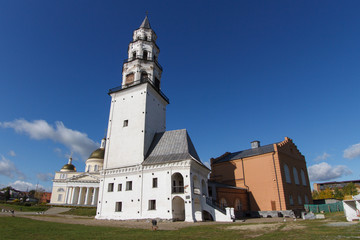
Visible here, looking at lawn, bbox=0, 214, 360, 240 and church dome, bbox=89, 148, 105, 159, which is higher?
church dome, bbox=89, 148, 105, 159

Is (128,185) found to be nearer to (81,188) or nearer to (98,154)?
(81,188)

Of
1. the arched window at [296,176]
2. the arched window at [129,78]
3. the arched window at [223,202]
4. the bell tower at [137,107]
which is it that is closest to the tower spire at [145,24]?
the bell tower at [137,107]

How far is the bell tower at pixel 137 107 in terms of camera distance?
28.2 meters

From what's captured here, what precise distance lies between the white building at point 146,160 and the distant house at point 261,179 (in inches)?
252

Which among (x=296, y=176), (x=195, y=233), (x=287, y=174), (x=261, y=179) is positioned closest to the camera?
(x=195, y=233)

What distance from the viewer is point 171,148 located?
88.9ft

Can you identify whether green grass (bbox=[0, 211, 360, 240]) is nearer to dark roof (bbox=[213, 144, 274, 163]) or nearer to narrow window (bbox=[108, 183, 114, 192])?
narrow window (bbox=[108, 183, 114, 192])

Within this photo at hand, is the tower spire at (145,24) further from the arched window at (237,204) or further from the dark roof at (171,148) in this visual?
the arched window at (237,204)

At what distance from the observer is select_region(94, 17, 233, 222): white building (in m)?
23.7

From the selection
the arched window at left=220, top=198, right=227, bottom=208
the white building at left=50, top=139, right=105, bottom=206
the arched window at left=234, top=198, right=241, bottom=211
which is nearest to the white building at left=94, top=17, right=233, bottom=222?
the arched window at left=220, top=198, right=227, bottom=208

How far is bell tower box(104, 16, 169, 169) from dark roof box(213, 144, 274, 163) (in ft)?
43.6

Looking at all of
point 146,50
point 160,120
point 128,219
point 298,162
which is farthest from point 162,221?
point 298,162

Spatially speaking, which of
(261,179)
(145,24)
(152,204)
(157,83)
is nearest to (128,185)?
(152,204)

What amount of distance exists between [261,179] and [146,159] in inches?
712
